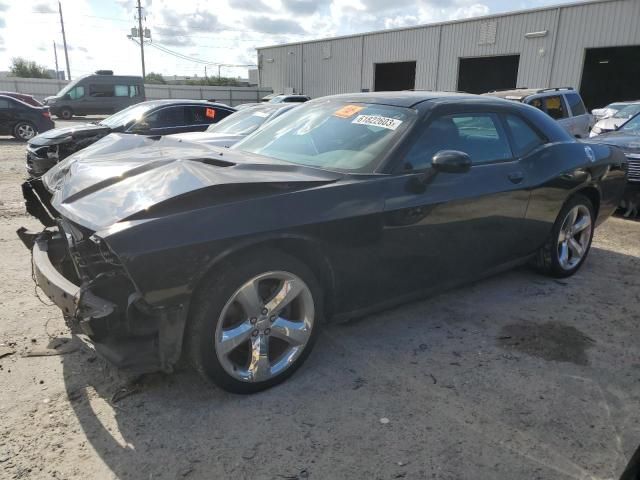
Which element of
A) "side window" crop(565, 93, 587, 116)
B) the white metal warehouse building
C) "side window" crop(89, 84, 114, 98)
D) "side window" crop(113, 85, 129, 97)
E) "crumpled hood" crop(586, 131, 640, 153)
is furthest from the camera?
"side window" crop(113, 85, 129, 97)

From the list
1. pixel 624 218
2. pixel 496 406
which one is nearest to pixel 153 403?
pixel 496 406

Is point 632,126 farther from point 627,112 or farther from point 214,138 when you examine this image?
point 214,138

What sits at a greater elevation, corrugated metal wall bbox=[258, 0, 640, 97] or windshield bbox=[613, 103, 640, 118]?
corrugated metal wall bbox=[258, 0, 640, 97]

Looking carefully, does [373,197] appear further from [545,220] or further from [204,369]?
[545,220]

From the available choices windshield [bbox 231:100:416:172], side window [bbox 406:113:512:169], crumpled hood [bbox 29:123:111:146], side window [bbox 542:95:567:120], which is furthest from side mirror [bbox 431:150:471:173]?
side window [bbox 542:95:567:120]

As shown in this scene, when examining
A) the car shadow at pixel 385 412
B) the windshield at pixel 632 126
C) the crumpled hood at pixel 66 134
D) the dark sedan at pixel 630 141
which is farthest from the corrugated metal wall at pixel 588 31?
the car shadow at pixel 385 412

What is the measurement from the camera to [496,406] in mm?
2787

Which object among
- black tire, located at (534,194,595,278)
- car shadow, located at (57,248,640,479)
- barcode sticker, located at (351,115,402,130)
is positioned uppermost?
barcode sticker, located at (351,115,402,130)

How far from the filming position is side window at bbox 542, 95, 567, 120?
10.7m

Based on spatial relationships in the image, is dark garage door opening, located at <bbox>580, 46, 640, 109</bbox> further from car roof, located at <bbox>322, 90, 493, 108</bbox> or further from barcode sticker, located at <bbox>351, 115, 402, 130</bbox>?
barcode sticker, located at <bbox>351, 115, 402, 130</bbox>

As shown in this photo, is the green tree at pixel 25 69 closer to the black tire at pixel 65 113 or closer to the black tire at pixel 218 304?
the black tire at pixel 65 113

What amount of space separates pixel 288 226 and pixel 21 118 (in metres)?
16.2

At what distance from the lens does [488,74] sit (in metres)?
30.7

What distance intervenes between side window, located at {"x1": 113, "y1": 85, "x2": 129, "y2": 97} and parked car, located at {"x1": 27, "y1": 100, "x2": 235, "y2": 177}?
54.9ft
